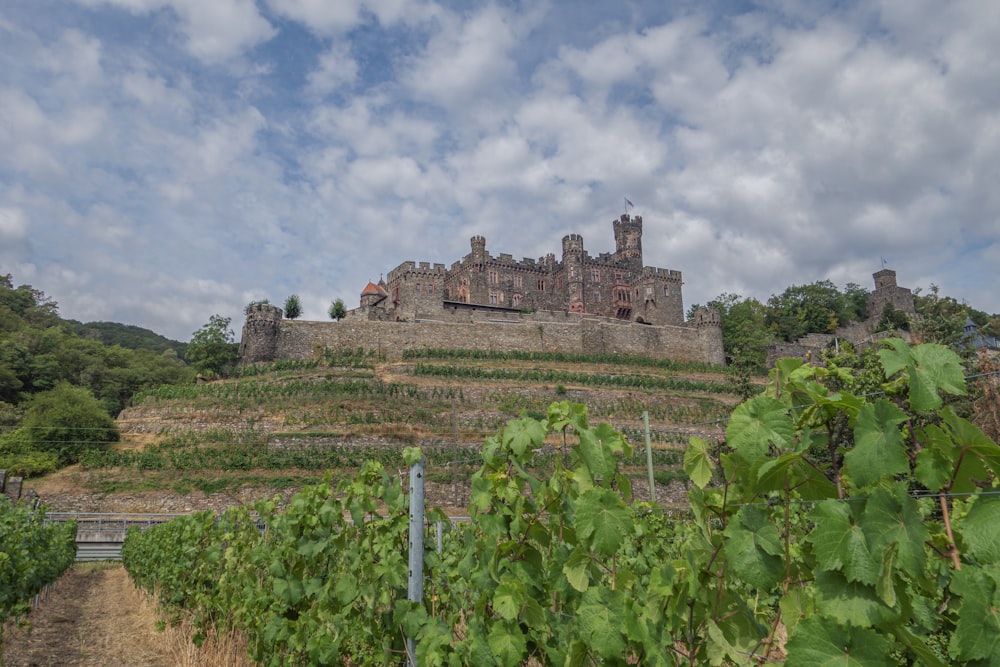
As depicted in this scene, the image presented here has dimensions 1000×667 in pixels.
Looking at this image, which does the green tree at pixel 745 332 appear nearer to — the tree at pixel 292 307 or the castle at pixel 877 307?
the castle at pixel 877 307

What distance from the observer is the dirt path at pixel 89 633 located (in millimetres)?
6473

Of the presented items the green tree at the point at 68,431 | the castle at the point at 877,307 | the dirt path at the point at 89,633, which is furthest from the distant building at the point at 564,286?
the dirt path at the point at 89,633

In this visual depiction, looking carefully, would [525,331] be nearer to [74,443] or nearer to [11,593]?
[74,443]

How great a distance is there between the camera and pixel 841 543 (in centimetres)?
143

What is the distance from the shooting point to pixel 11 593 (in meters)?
6.40

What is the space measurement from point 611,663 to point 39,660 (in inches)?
301

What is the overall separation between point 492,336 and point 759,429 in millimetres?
41972

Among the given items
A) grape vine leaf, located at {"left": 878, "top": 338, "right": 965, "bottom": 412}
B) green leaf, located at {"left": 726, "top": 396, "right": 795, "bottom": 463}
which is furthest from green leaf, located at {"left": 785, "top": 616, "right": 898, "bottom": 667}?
grape vine leaf, located at {"left": 878, "top": 338, "right": 965, "bottom": 412}

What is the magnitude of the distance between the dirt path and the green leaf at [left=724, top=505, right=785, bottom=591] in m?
6.73

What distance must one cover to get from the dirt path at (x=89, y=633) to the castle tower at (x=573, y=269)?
4300 centimetres

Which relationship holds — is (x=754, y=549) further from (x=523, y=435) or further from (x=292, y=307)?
(x=292, y=307)

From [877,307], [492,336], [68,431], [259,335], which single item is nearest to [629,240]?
[492,336]

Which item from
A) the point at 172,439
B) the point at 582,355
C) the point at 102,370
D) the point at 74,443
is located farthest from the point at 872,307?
the point at 102,370

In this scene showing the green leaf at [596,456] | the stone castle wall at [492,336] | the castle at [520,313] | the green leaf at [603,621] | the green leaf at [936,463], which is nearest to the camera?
the green leaf at [936,463]
